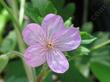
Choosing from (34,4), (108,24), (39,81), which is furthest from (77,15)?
(39,81)

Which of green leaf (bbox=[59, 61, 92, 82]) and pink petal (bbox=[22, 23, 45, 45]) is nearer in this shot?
pink petal (bbox=[22, 23, 45, 45])

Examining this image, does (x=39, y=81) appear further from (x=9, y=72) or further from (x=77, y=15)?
(x=77, y=15)

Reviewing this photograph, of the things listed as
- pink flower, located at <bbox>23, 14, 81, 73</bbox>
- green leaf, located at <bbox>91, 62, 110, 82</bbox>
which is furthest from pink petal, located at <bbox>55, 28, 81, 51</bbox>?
green leaf, located at <bbox>91, 62, 110, 82</bbox>

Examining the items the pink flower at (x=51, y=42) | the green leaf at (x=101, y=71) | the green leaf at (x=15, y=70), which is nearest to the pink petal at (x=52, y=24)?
the pink flower at (x=51, y=42)

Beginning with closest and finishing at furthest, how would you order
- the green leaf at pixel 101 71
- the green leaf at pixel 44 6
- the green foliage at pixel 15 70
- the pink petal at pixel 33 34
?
1. the pink petal at pixel 33 34
2. the green leaf at pixel 44 6
3. the green leaf at pixel 101 71
4. the green foliage at pixel 15 70

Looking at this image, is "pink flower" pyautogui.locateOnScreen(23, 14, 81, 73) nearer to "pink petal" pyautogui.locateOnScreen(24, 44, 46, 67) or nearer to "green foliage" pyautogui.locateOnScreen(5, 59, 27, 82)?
"pink petal" pyautogui.locateOnScreen(24, 44, 46, 67)

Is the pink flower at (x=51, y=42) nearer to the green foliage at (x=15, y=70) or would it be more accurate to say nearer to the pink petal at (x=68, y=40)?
the pink petal at (x=68, y=40)

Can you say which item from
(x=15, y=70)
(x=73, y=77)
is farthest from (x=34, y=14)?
(x=15, y=70)
